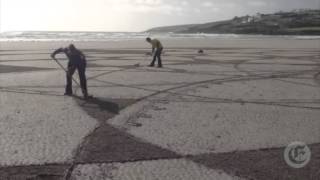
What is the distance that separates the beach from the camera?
8227mm

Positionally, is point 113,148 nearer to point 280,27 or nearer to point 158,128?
point 158,128

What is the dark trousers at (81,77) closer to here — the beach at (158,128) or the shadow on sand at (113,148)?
the beach at (158,128)

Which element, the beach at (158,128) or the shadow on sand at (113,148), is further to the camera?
the shadow on sand at (113,148)

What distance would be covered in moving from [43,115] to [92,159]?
430 centimetres

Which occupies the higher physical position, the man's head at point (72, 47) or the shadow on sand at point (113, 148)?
the man's head at point (72, 47)

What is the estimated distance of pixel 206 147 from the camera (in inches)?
377

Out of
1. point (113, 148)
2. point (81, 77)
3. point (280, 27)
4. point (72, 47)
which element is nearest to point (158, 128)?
point (113, 148)

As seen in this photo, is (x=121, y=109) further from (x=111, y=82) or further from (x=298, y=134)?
(x=111, y=82)

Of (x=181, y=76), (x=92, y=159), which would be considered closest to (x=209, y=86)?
(x=181, y=76)

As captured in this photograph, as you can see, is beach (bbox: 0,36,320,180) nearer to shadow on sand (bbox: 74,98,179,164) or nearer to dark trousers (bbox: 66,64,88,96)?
shadow on sand (bbox: 74,98,179,164)

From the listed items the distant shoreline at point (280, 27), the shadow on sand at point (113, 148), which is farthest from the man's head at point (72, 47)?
the distant shoreline at point (280, 27)

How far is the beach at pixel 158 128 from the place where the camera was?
8.23 meters

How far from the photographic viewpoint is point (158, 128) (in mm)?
11180

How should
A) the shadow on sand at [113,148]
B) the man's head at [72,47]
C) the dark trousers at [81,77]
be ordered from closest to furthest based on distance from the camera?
1. the shadow on sand at [113,148]
2. the dark trousers at [81,77]
3. the man's head at [72,47]
